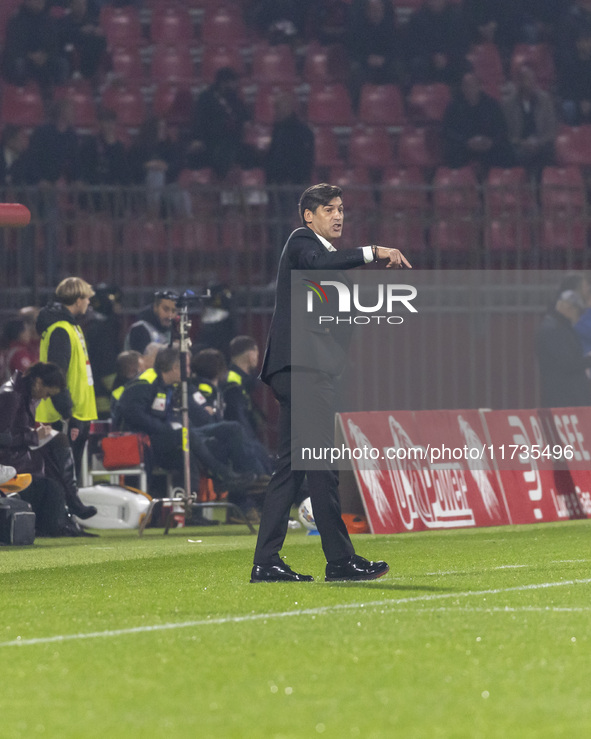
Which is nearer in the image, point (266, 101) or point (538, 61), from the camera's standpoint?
point (266, 101)

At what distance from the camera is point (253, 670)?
4.72 meters

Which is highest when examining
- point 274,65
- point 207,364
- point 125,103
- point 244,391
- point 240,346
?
point 274,65

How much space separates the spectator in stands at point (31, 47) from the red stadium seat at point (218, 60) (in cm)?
217

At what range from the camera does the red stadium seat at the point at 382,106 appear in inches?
807

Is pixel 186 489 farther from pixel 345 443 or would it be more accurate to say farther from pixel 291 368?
pixel 291 368

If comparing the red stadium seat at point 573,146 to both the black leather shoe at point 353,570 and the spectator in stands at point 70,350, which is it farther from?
the black leather shoe at point 353,570

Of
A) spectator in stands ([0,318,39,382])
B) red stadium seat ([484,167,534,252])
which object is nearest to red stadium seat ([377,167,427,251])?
red stadium seat ([484,167,534,252])

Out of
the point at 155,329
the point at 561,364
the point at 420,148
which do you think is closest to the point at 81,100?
the point at 420,148

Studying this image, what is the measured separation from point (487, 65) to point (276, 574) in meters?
15.2

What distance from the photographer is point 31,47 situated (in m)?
20.5

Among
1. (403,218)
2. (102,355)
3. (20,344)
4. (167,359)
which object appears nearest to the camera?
(167,359)

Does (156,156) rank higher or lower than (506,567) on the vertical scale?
higher

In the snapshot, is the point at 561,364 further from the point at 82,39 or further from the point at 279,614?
the point at 82,39

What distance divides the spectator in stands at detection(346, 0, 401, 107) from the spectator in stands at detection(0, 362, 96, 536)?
35.0 feet
